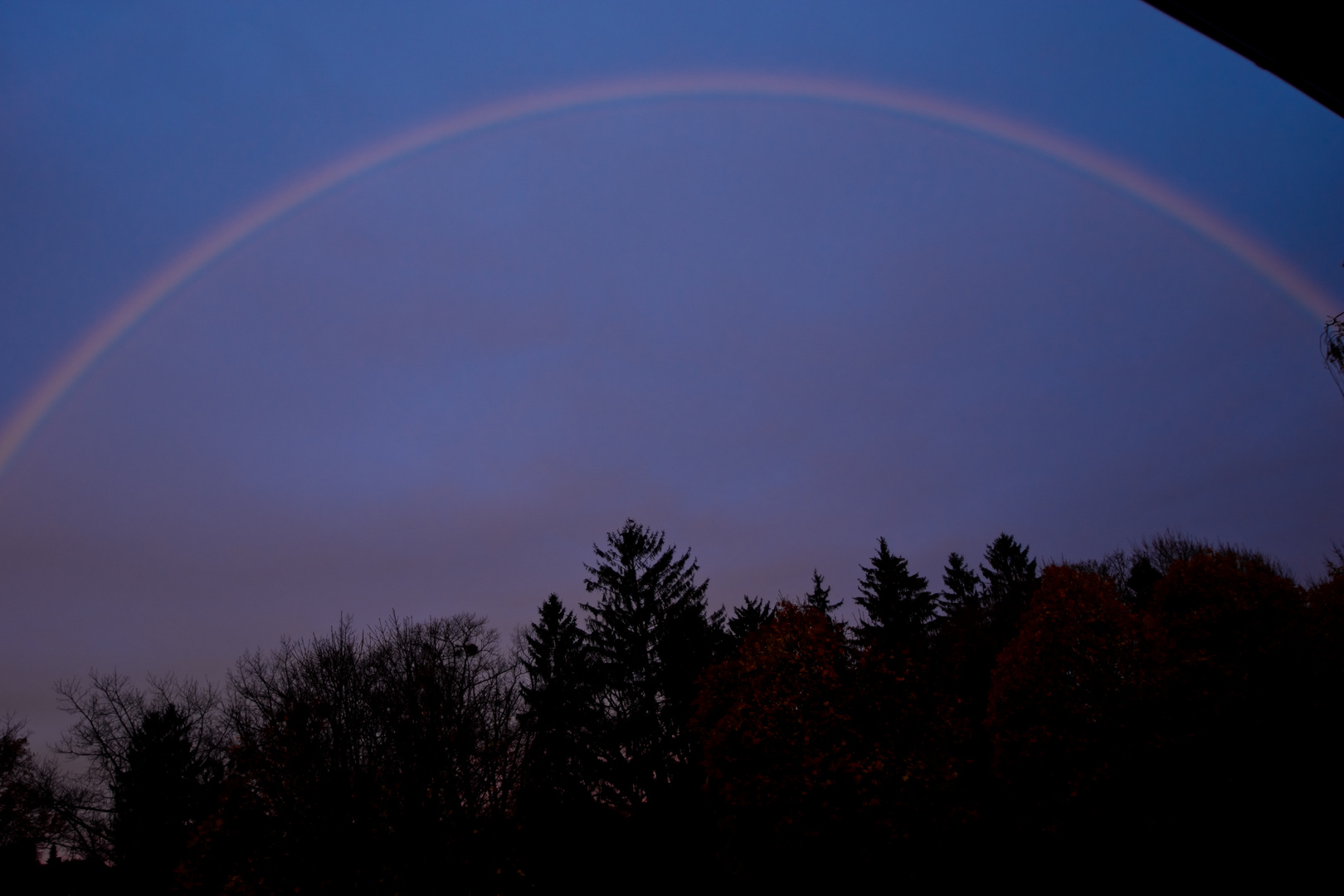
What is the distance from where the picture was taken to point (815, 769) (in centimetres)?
2020

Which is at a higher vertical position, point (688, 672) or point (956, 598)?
point (956, 598)

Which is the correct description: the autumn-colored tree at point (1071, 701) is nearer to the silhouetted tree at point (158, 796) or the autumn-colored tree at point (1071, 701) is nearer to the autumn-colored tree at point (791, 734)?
the autumn-colored tree at point (791, 734)

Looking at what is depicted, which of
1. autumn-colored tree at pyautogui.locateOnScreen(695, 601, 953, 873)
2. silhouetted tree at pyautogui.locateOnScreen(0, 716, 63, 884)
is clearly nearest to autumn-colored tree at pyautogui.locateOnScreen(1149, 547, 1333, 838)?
autumn-colored tree at pyautogui.locateOnScreen(695, 601, 953, 873)

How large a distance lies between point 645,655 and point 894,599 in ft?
86.9

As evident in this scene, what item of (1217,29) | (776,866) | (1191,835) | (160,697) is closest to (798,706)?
(776,866)

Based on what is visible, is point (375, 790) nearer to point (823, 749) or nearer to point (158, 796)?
point (823, 749)

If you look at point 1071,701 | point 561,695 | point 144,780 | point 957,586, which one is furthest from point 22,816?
point 957,586

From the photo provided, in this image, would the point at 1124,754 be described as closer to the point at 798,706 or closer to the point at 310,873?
the point at 798,706

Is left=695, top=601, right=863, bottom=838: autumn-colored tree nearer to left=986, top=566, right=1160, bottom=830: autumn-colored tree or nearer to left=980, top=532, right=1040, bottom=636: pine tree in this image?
left=986, top=566, right=1160, bottom=830: autumn-colored tree

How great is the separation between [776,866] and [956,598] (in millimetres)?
55613

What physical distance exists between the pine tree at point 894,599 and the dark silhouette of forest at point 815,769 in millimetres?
20065

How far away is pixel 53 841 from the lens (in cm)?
3325

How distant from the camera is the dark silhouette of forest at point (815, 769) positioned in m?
17.0

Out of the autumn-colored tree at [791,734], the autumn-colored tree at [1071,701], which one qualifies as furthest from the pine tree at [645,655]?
the autumn-colored tree at [1071,701]
